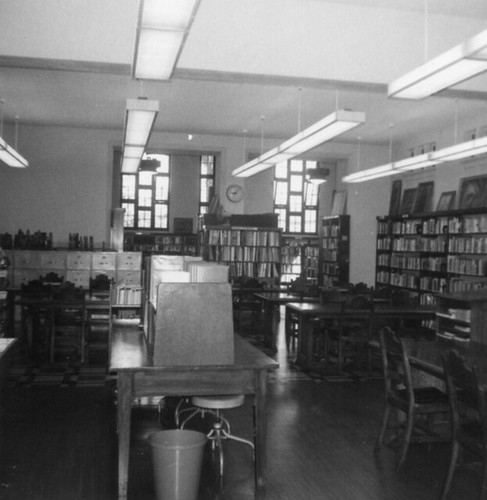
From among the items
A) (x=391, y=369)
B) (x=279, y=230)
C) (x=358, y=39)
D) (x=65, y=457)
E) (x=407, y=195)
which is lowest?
(x=65, y=457)

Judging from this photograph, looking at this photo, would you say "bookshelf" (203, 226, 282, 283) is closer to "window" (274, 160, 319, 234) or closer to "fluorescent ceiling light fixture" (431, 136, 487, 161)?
"fluorescent ceiling light fixture" (431, 136, 487, 161)

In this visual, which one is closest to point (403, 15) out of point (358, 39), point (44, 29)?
point (358, 39)

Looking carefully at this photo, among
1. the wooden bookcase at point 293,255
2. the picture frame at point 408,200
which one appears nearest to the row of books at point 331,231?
the picture frame at point 408,200

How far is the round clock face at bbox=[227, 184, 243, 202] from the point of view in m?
13.9

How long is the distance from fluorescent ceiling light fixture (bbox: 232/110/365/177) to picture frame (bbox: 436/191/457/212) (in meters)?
3.37

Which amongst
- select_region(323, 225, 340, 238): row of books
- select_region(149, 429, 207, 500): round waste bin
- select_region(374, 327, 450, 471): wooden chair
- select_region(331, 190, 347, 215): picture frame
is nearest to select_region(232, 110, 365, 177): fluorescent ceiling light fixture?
select_region(374, 327, 450, 471): wooden chair

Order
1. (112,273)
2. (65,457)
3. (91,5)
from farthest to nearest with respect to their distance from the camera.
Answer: (112,273), (91,5), (65,457)

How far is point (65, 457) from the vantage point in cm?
486

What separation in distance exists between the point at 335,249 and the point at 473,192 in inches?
167

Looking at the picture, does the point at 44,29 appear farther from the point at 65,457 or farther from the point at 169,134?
the point at 169,134

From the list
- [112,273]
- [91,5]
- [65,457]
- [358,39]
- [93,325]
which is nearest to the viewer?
[65,457]

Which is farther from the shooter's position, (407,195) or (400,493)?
(407,195)

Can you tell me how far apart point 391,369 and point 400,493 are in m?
1.10

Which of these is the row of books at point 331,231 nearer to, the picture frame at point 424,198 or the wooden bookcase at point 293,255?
the picture frame at point 424,198
